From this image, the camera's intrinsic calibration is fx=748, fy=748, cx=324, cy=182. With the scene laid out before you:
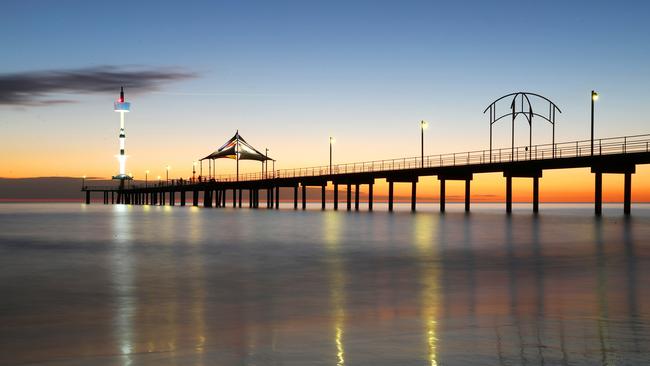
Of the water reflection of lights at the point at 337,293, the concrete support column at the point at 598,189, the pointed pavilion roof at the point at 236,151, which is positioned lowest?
the water reflection of lights at the point at 337,293

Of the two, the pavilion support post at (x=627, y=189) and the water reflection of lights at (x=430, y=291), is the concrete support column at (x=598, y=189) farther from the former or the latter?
the water reflection of lights at (x=430, y=291)

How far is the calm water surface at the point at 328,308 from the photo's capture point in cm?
912

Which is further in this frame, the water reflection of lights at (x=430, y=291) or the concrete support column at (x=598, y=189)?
the concrete support column at (x=598, y=189)

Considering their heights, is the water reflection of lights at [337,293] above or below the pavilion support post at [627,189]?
below

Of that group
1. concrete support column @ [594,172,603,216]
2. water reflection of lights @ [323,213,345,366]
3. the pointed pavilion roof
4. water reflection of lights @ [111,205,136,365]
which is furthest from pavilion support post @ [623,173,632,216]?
the pointed pavilion roof

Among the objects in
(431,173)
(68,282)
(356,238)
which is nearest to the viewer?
(68,282)

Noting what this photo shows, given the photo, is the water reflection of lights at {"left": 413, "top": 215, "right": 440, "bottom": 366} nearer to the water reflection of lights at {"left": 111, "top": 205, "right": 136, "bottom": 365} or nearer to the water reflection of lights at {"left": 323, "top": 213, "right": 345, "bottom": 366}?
the water reflection of lights at {"left": 323, "top": 213, "right": 345, "bottom": 366}

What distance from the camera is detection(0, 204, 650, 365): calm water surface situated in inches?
359

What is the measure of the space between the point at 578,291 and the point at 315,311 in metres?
5.98

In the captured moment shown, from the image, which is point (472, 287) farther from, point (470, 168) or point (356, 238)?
point (470, 168)

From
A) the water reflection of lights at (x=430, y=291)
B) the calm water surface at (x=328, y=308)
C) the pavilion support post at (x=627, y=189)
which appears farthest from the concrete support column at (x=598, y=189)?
the calm water surface at (x=328, y=308)

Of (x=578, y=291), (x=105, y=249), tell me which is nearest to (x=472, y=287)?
(x=578, y=291)

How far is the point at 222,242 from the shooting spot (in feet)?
115

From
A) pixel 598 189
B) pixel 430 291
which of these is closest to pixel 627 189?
pixel 598 189
